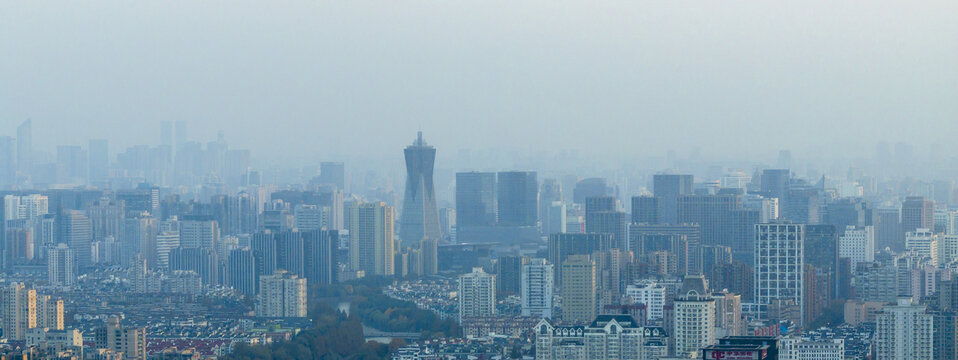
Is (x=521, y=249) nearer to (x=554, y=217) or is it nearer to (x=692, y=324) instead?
(x=554, y=217)

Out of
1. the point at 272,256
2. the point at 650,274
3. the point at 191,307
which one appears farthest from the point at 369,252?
the point at 650,274

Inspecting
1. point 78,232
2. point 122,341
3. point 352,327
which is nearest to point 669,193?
point 78,232

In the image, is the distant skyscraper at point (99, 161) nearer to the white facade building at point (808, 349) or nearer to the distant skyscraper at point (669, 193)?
the distant skyscraper at point (669, 193)

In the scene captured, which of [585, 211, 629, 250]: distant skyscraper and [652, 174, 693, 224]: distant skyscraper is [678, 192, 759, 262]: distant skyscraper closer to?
[652, 174, 693, 224]: distant skyscraper

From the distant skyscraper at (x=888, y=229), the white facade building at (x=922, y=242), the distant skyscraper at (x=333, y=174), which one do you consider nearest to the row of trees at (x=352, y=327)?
the distant skyscraper at (x=333, y=174)

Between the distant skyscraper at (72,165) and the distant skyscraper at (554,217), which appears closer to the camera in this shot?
the distant skyscraper at (72,165)
